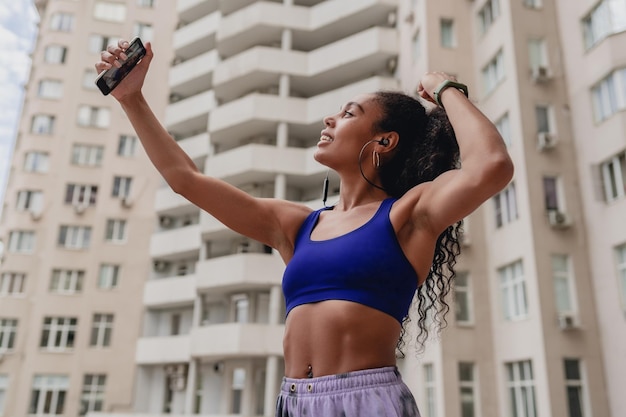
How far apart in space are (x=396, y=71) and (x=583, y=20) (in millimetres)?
8314

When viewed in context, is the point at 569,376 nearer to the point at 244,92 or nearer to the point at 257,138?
the point at 257,138

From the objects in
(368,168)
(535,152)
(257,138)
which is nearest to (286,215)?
(368,168)

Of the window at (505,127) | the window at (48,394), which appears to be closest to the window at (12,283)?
the window at (48,394)

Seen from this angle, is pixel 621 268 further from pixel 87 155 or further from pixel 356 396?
pixel 87 155

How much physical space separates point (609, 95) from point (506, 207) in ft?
13.3

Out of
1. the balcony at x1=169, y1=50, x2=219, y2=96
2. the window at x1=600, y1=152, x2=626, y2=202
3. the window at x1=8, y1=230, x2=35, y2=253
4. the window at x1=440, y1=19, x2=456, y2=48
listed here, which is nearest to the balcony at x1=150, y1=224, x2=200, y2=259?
the window at x1=8, y1=230, x2=35, y2=253

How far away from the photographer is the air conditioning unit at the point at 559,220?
1611cm

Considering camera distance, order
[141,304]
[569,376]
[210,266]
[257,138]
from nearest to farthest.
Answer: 1. [569,376]
2. [210,266]
3. [257,138]
4. [141,304]

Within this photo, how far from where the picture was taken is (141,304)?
2864cm

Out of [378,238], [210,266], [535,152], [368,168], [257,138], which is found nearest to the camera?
[378,238]

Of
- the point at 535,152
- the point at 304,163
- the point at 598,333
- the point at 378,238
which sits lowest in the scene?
the point at 378,238

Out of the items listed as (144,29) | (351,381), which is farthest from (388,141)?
(144,29)

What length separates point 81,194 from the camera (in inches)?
1195

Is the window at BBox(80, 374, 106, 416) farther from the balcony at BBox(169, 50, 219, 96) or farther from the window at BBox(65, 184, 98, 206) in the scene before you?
the balcony at BBox(169, 50, 219, 96)
